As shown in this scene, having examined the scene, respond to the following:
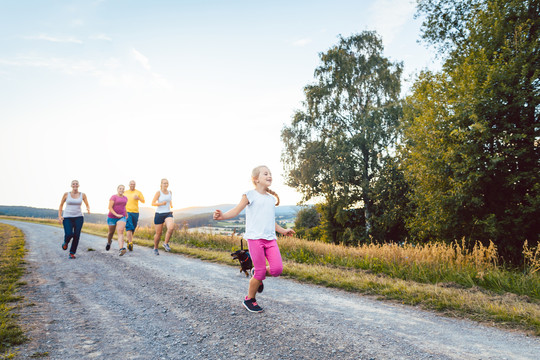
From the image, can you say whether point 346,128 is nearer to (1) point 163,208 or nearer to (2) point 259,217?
(1) point 163,208

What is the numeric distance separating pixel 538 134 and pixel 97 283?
16.0 meters

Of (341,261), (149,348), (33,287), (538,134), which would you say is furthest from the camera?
(538,134)

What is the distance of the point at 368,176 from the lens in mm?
24891

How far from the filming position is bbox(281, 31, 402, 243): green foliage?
23.8 meters

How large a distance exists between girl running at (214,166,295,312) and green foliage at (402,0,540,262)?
11463mm

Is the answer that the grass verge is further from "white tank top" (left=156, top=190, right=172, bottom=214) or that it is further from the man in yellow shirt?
the man in yellow shirt

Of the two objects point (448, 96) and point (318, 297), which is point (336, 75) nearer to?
point (448, 96)

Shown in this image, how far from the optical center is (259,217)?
448cm

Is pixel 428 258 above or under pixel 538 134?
under

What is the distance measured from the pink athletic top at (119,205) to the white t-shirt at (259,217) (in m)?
7.80

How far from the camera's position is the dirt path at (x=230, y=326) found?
10.5 feet

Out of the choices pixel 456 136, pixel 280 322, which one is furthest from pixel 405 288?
pixel 456 136

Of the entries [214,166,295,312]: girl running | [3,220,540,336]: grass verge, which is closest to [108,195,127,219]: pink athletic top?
[3,220,540,336]: grass verge

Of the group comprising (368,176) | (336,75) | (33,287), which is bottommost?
(33,287)
